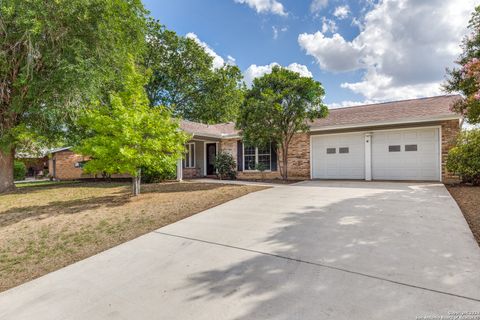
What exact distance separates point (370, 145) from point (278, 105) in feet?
15.6

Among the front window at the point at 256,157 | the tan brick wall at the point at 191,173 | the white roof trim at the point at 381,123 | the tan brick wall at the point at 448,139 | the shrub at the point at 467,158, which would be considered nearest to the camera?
the shrub at the point at 467,158

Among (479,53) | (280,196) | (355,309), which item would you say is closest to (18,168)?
(280,196)

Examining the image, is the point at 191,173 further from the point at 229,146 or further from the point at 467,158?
the point at 467,158

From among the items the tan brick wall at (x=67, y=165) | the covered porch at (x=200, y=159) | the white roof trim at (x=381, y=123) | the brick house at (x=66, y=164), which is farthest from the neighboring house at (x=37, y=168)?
the white roof trim at (x=381, y=123)

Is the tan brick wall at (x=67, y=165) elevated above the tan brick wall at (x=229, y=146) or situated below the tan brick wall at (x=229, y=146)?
below

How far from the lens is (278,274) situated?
9.86 ft

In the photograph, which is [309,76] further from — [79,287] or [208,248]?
[79,287]

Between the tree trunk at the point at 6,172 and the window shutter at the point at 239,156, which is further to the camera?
the window shutter at the point at 239,156

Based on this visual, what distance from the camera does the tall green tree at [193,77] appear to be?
2572 centimetres

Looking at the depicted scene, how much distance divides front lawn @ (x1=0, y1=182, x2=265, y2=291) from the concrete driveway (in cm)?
49

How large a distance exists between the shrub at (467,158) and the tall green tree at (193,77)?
62.2ft

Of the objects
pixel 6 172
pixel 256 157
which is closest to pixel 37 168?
pixel 6 172

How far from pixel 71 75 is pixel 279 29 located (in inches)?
392

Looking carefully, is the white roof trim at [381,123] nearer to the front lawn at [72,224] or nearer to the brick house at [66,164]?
the front lawn at [72,224]
